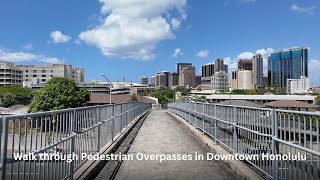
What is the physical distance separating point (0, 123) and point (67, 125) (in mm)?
2964

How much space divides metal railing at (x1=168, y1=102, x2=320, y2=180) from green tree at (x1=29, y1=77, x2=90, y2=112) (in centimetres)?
4861

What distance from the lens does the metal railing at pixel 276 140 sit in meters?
5.02

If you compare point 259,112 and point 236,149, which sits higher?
point 259,112

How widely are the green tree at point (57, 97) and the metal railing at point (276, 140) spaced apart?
159 ft

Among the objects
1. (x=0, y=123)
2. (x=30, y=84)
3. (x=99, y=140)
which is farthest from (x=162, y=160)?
(x=30, y=84)

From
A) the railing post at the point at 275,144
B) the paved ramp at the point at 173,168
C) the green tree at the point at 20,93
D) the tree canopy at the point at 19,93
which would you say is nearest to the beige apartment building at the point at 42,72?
the tree canopy at the point at 19,93

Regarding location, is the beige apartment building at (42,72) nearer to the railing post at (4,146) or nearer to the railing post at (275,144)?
the railing post at (275,144)

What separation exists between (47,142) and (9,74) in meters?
188

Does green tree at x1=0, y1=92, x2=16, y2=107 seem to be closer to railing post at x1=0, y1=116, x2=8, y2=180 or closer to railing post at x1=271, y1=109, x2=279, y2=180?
railing post at x1=271, y1=109, x2=279, y2=180

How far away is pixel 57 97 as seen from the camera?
185 feet

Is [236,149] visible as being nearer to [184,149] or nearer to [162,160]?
[162,160]

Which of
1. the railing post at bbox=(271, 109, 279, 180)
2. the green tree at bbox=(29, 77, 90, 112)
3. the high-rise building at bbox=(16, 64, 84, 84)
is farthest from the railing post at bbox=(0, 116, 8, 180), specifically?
the high-rise building at bbox=(16, 64, 84, 84)

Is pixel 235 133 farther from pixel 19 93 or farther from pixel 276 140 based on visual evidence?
pixel 19 93

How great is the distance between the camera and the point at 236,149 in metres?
9.29
